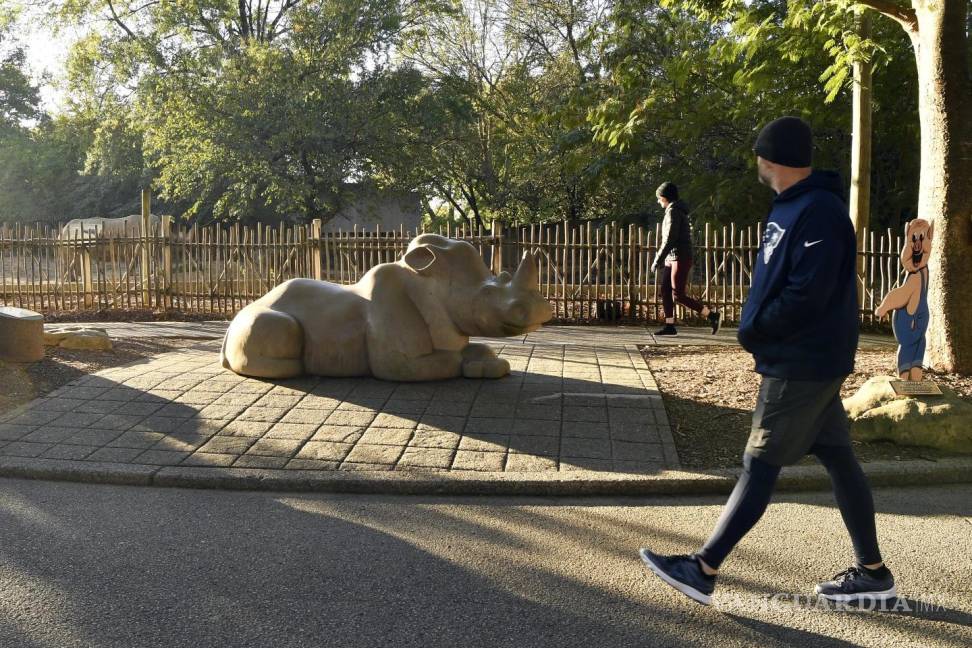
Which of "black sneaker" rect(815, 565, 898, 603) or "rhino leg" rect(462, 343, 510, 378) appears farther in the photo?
"rhino leg" rect(462, 343, 510, 378)

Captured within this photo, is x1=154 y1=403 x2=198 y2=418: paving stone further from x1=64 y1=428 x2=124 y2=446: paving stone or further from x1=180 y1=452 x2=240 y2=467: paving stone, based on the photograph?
x1=180 y1=452 x2=240 y2=467: paving stone

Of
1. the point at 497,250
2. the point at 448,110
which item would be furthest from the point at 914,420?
the point at 448,110

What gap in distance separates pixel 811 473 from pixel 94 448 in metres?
4.83

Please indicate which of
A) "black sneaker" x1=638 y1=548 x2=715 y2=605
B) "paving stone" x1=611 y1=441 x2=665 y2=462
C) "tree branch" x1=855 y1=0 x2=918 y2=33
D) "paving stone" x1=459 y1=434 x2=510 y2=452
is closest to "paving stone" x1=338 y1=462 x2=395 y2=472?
"paving stone" x1=459 y1=434 x2=510 y2=452

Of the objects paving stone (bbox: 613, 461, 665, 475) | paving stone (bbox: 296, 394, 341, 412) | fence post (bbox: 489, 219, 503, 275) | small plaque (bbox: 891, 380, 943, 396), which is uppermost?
fence post (bbox: 489, 219, 503, 275)

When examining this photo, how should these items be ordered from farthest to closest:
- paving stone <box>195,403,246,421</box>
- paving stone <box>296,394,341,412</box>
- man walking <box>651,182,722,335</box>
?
man walking <box>651,182,722,335</box>, paving stone <box>296,394,341,412</box>, paving stone <box>195,403,246,421</box>

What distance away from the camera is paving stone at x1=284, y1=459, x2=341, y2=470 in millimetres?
5207

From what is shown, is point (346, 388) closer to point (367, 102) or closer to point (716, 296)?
point (716, 296)

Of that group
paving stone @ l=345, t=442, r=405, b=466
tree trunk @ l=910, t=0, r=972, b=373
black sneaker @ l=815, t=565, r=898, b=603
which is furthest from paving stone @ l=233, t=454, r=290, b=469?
tree trunk @ l=910, t=0, r=972, b=373

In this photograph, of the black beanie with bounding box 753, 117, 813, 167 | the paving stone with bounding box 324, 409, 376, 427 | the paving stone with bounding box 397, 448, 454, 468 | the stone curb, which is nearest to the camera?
the black beanie with bounding box 753, 117, 813, 167

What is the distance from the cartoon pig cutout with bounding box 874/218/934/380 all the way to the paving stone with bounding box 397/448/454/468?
138 inches

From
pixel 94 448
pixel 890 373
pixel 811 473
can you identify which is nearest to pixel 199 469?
pixel 94 448

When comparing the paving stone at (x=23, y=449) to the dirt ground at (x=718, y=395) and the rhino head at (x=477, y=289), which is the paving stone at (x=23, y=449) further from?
the dirt ground at (x=718, y=395)

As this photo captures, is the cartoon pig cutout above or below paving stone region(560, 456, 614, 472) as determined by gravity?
above
